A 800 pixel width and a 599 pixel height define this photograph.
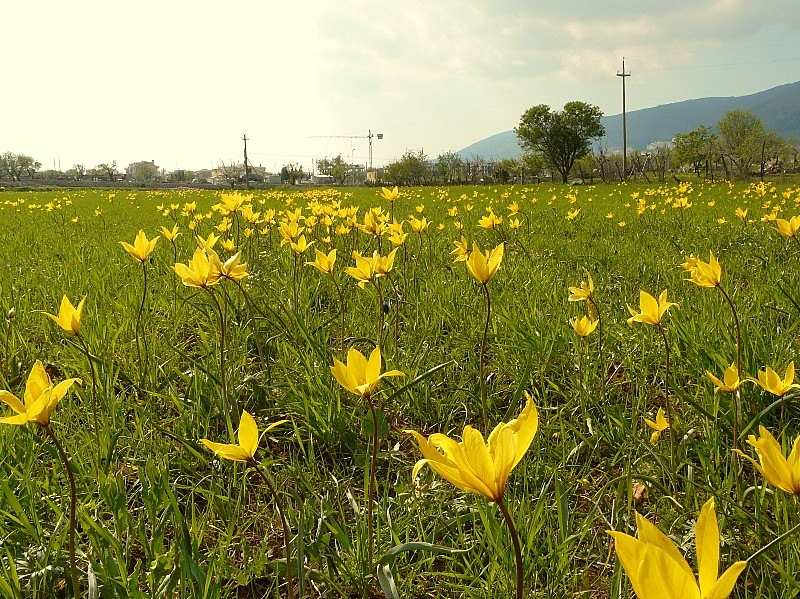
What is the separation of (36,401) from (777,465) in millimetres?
1254

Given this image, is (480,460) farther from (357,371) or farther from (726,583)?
(357,371)

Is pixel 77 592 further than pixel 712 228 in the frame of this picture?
No

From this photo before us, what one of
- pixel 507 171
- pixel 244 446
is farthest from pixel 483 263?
pixel 507 171

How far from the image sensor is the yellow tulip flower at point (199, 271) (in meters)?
1.85

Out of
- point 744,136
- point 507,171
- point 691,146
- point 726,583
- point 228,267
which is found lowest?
point 726,583

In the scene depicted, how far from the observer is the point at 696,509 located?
4.90 ft

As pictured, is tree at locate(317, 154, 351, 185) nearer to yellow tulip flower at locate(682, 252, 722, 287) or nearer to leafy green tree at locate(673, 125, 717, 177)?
leafy green tree at locate(673, 125, 717, 177)

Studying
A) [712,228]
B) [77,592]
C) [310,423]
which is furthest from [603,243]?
[77,592]

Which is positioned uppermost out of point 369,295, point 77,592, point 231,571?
point 369,295

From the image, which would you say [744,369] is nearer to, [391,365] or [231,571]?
[391,365]

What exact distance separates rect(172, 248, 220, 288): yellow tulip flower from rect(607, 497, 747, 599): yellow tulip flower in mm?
1626

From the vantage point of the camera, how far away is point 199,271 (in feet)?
6.16

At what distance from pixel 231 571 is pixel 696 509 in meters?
1.23

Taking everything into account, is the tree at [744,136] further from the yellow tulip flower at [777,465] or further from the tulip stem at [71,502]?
the tulip stem at [71,502]
